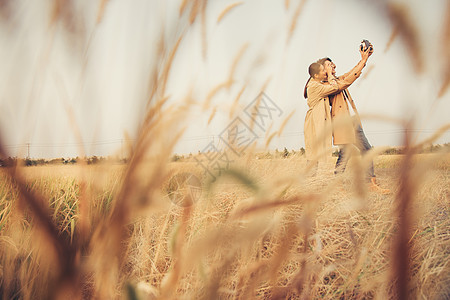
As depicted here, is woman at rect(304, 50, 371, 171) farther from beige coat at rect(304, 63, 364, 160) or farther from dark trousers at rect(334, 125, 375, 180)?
dark trousers at rect(334, 125, 375, 180)

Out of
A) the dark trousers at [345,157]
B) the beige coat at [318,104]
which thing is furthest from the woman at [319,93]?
the dark trousers at [345,157]

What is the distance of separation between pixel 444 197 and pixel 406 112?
117 centimetres

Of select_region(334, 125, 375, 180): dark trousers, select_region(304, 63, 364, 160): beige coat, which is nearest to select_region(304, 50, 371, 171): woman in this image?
select_region(304, 63, 364, 160): beige coat

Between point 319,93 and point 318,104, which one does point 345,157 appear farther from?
point 318,104

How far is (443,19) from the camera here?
7.3 inches

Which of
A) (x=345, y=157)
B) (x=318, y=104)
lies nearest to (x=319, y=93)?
(x=318, y=104)

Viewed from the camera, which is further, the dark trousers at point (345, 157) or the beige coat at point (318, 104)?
the beige coat at point (318, 104)

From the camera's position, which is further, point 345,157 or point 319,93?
point 319,93

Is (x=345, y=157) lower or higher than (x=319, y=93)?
lower

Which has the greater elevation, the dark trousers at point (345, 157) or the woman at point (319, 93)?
the woman at point (319, 93)

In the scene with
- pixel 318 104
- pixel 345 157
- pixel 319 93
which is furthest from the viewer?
pixel 318 104

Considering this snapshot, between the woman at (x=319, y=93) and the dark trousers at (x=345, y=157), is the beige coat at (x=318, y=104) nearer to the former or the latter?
the woman at (x=319, y=93)

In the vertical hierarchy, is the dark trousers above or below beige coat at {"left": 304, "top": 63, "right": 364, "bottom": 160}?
below

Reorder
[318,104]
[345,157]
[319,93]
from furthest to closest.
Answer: [318,104] → [319,93] → [345,157]
